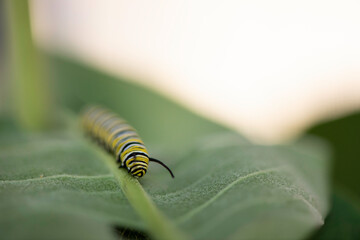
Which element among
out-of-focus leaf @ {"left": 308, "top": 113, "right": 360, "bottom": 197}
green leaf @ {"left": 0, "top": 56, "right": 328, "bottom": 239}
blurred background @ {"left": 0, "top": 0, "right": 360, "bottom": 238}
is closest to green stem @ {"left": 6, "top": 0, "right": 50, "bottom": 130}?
green leaf @ {"left": 0, "top": 56, "right": 328, "bottom": 239}

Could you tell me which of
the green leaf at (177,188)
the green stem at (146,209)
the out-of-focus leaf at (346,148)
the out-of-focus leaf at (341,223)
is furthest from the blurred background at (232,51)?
the green stem at (146,209)

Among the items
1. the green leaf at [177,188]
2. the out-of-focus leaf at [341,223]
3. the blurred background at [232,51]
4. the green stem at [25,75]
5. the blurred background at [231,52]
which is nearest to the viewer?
the green leaf at [177,188]

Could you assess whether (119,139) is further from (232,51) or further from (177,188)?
(232,51)

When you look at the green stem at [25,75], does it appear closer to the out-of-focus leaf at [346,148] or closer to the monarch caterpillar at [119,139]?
the monarch caterpillar at [119,139]

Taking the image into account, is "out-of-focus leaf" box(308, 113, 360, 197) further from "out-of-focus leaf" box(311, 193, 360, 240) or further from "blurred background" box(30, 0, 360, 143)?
"out-of-focus leaf" box(311, 193, 360, 240)

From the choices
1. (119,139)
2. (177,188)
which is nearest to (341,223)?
(177,188)

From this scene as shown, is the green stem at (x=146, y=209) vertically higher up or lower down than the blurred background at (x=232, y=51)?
higher up

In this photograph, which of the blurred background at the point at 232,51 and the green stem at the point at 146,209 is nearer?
the green stem at the point at 146,209

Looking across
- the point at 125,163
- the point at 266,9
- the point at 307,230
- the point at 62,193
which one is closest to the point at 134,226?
the point at 62,193

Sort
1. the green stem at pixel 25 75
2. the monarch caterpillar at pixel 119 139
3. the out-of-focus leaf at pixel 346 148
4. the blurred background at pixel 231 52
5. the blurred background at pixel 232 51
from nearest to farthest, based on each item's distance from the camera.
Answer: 1. the monarch caterpillar at pixel 119 139
2. the green stem at pixel 25 75
3. the out-of-focus leaf at pixel 346 148
4. the blurred background at pixel 231 52
5. the blurred background at pixel 232 51
